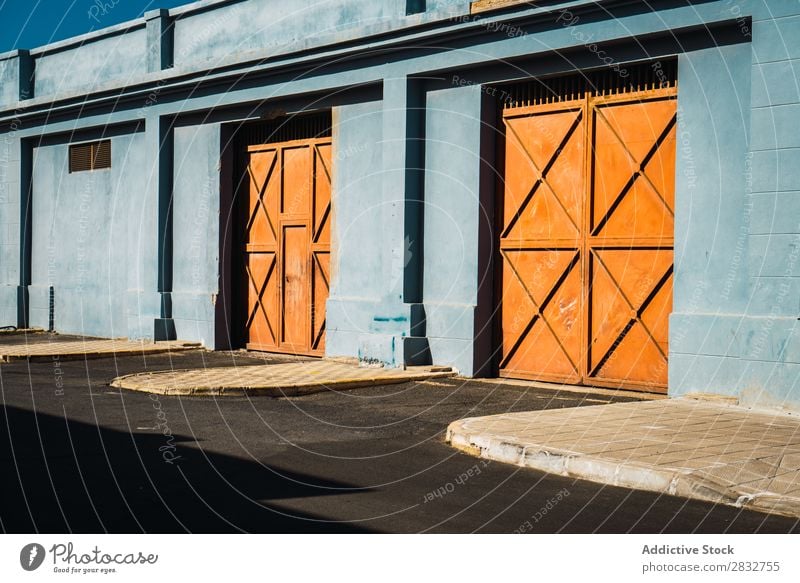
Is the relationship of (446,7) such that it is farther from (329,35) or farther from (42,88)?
(42,88)

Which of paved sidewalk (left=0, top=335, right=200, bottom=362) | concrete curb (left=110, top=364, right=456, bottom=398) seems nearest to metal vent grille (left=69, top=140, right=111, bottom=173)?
paved sidewalk (left=0, top=335, right=200, bottom=362)

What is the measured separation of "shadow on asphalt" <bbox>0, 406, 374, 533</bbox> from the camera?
5.11 meters

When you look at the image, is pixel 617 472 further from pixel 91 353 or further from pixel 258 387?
pixel 91 353

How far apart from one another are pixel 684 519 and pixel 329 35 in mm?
10239

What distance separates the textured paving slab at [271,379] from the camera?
11219mm

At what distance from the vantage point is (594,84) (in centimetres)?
1203

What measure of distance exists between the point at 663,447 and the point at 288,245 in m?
9.79

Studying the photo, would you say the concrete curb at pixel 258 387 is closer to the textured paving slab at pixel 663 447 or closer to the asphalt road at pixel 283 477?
the asphalt road at pixel 283 477

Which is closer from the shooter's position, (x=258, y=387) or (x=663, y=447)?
(x=663, y=447)

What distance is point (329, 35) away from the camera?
14344mm

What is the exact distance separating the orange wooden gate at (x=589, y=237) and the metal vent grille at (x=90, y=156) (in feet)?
31.1

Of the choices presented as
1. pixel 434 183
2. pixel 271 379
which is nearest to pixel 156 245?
pixel 434 183

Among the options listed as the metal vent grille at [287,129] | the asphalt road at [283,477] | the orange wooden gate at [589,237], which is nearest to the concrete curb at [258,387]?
the asphalt road at [283,477]

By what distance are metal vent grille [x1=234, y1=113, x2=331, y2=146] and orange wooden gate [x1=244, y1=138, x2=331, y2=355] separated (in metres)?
0.12
